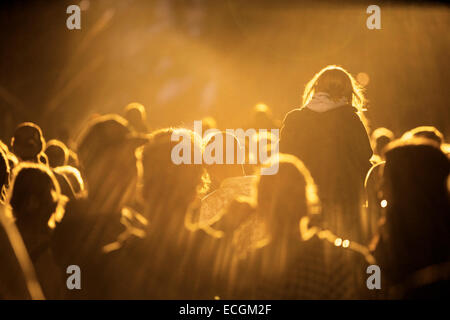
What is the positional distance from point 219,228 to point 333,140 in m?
1.15

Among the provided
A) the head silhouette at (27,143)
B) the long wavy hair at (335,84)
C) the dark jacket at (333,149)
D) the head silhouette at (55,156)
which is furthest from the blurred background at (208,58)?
the head silhouette at (27,143)

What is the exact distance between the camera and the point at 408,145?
199 cm

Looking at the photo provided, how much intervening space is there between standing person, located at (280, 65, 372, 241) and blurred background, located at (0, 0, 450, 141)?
406 cm

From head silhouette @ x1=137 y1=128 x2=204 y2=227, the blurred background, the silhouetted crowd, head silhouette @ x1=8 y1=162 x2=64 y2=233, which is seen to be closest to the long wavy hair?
the silhouetted crowd

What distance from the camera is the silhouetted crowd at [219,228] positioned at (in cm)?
195

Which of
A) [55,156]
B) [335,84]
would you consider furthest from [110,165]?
[55,156]

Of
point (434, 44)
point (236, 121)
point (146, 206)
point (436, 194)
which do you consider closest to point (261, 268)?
point (146, 206)

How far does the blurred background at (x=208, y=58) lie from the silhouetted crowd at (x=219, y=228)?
514 centimetres

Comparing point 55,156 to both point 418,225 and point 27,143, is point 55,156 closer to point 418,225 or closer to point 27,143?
point 27,143

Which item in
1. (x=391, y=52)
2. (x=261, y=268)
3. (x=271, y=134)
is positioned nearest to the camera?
(x=261, y=268)

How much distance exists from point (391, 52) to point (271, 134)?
4.48 meters

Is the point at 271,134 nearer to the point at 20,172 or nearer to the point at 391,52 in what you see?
the point at 20,172

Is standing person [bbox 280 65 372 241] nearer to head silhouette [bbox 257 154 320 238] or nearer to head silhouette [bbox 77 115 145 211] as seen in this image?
head silhouette [bbox 257 154 320 238]

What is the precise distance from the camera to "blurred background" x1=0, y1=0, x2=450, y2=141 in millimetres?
7500
